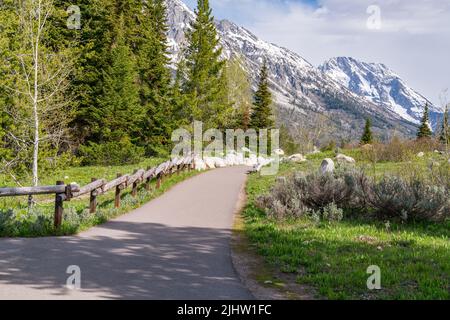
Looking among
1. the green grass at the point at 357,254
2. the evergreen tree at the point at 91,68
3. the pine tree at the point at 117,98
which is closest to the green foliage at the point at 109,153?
the pine tree at the point at 117,98

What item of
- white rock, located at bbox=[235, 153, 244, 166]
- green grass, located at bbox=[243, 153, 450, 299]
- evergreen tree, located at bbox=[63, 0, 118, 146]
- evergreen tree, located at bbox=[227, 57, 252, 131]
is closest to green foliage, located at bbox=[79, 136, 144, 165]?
evergreen tree, located at bbox=[63, 0, 118, 146]

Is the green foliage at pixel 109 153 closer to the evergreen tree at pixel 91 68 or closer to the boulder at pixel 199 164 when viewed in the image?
the evergreen tree at pixel 91 68

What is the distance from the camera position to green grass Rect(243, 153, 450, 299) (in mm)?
5852

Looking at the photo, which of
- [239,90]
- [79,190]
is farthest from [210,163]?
[239,90]

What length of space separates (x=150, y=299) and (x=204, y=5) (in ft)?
123

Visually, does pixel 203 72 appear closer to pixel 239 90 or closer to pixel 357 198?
pixel 239 90

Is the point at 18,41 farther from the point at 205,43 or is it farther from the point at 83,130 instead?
the point at 205,43

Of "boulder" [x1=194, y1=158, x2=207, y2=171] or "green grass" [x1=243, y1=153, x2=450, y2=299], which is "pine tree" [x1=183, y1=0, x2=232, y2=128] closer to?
"boulder" [x1=194, y1=158, x2=207, y2=171]

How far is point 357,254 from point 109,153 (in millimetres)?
26366

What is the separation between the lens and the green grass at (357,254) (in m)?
5.85

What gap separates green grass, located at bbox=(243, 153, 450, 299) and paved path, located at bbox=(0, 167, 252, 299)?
3.47ft

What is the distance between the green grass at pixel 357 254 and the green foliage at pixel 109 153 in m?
22.0
